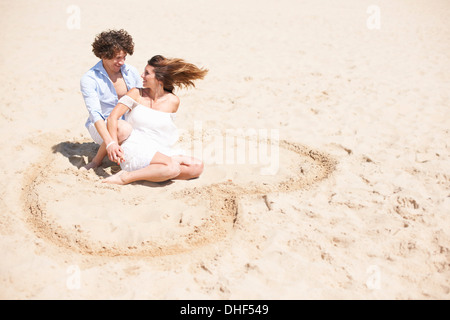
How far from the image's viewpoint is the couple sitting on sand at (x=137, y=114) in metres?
3.82

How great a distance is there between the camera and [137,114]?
3.92 meters

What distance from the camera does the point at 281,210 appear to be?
346 centimetres

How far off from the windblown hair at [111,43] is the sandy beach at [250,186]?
1174mm

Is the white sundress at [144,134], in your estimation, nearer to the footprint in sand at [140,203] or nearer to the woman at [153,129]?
the woman at [153,129]

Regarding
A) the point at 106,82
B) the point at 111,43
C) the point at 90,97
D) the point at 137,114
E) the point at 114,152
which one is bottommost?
the point at 114,152

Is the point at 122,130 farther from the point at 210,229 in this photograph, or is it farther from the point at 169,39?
the point at 169,39

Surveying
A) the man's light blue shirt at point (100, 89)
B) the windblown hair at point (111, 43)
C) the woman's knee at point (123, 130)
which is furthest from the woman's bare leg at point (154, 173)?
the windblown hair at point (111, 43)

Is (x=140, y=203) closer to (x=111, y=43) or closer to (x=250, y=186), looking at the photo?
(x=250, y=186)

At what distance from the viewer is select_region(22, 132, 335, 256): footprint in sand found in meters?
3.09

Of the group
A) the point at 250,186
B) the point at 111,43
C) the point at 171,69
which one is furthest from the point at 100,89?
the point at 250,186

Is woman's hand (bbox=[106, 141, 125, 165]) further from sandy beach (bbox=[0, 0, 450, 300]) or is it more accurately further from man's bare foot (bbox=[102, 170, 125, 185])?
sandy beach (bbox=[0, 0, 450, 300])

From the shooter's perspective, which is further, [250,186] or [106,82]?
[106,82]

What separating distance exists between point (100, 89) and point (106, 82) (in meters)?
0.10

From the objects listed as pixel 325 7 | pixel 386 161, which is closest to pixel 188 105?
pixel 386 161
